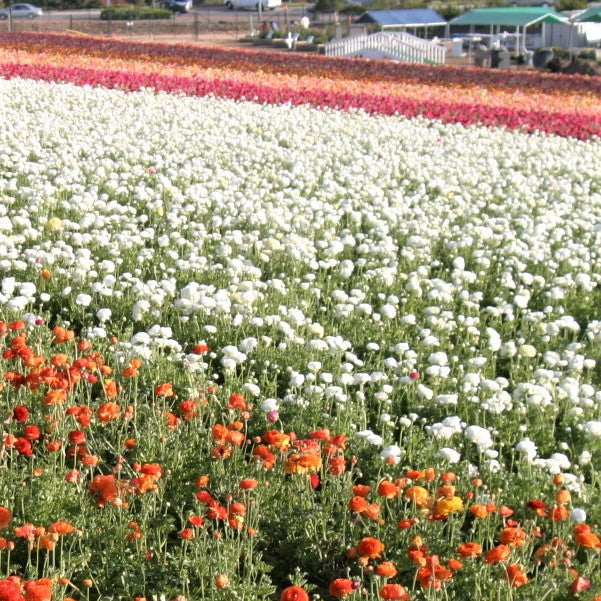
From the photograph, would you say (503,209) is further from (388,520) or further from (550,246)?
(388,520)

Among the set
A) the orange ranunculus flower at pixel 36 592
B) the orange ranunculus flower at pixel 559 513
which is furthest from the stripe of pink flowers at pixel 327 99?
the orange ranunculus flower at pixel 36 592

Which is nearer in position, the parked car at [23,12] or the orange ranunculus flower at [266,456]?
the orange ranunculus flower at [266,456]

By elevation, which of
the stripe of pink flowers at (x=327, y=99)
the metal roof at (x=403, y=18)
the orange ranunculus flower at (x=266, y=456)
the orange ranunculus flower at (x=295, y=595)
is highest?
the metal roof at (x=403, y=18)

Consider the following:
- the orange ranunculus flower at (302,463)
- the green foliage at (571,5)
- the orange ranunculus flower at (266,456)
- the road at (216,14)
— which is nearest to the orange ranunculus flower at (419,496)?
the orange ranunculus flower at (302,463)

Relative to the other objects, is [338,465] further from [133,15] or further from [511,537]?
[133,15]

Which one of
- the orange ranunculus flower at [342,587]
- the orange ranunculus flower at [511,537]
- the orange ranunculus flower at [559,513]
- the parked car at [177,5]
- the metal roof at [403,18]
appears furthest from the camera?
the parked car at [177,5]

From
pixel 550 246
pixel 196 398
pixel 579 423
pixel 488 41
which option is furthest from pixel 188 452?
pixel 488 41

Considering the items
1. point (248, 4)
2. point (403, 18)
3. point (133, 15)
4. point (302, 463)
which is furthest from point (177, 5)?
point (302, 463)

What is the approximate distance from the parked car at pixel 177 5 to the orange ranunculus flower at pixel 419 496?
57.0 metres

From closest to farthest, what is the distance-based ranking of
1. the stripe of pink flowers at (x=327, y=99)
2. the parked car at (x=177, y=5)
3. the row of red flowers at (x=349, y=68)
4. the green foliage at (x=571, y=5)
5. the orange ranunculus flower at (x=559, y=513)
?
the orange ranunculus flower at (x=559, y=513) → the stripe of pink flowers at (x=327, y=99) → the row of red flowers at (x=349, y=68) → the green foliage at (x=571, y=5) → the parked car at (x=177, y=5)

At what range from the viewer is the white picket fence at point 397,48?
27.6 meters

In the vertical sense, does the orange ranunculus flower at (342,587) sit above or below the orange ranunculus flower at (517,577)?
above

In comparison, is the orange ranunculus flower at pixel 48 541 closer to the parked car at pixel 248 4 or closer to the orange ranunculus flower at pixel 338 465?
the orange ranunculus flower at pixel 338 465

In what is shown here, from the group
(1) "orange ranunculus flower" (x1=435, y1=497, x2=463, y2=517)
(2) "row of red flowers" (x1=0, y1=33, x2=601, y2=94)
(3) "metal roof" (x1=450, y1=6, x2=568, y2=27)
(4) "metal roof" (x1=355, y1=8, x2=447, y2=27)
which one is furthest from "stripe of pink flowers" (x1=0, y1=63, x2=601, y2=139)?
(4) "metal roof" (x1=355, y1=8, x2=447, y2=27)
